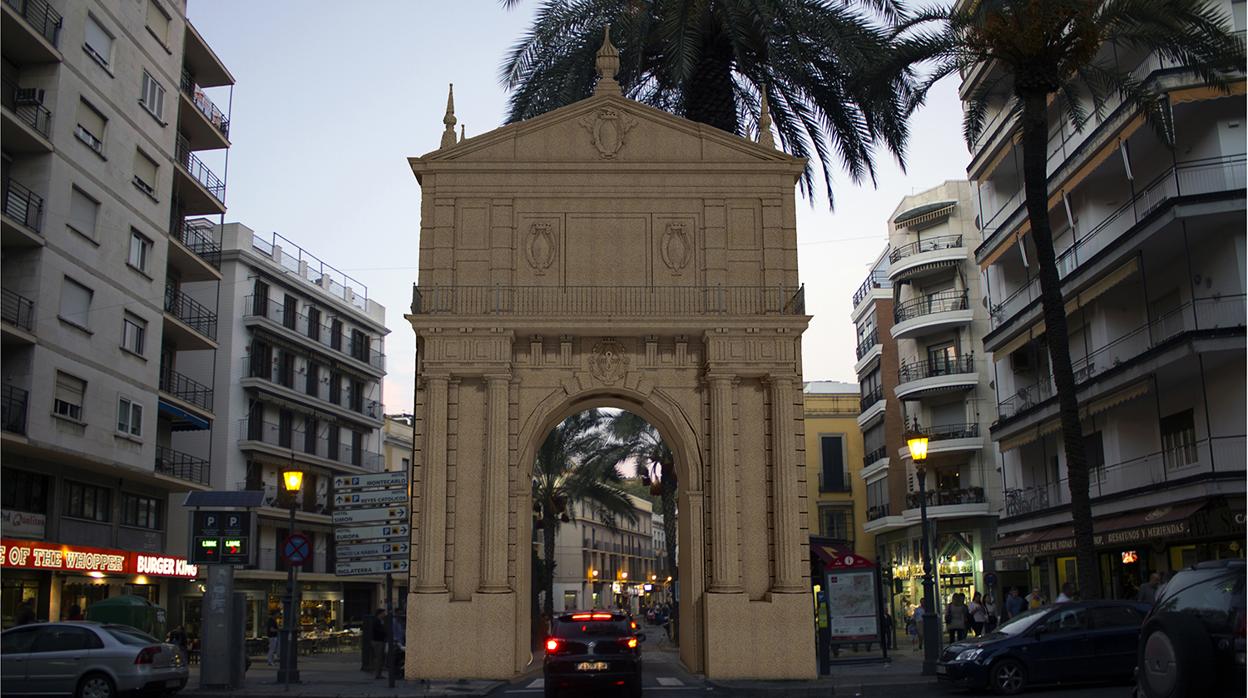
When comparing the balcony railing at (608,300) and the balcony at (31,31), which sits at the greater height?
the balcony at (31,31)

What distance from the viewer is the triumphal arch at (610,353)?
2194cm

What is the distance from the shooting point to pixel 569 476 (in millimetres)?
50125

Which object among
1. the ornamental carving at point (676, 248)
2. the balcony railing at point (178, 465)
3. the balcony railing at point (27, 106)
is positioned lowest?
the balcony railing at point (178, 465)

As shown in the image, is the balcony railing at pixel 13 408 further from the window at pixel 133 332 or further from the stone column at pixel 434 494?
the stone column at pixel 434 494

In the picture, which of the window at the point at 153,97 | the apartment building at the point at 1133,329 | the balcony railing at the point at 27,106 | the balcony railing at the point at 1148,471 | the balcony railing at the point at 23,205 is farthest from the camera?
the window at the point at 153,97

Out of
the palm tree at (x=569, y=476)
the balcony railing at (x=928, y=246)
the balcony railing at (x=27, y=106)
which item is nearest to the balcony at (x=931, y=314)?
the balcony railing at (x=928, y=246)

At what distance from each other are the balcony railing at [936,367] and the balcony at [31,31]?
34.4 meters

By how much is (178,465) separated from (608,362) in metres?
24.5

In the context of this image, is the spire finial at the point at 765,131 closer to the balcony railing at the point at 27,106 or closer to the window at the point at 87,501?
the balcony railing at the point at 27,106

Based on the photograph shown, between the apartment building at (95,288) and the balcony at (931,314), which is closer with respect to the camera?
the apartment building at (95,288)

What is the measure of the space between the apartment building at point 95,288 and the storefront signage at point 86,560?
61mm

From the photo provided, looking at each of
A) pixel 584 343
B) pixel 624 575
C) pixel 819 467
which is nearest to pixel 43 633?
pixel 584 343

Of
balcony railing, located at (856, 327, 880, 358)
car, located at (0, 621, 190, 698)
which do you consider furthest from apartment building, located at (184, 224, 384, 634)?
car, located at (0, 621, 190, 698)

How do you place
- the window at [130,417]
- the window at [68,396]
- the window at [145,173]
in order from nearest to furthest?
the window at [68,396] < the window at [130,417] < the window at [145,173]
